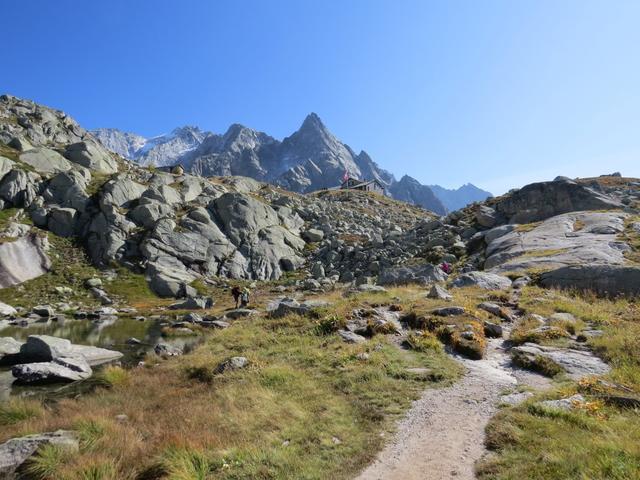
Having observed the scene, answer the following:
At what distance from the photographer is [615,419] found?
860 centimetres

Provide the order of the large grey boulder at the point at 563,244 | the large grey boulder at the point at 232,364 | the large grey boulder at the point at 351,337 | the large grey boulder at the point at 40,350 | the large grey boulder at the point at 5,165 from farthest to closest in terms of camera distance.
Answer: the large grey boulder at the point at 5,165, the large grey boulder at the point at 563,244, the large grey boulder at the point at 40,350, the large grey boulder at the point at 351,337, the large grey boulder at the point at 232,364

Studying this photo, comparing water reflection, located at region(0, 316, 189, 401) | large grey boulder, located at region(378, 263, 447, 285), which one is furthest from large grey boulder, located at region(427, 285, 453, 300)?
water reflection, located at region(0, 316, 189, 401)

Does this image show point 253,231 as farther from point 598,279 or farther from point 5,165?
point 598,279

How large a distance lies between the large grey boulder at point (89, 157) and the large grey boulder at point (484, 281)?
75.6 metres

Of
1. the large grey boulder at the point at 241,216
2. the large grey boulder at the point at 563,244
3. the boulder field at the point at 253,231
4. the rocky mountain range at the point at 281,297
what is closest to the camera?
the rocky mountain range at the point at 281,297

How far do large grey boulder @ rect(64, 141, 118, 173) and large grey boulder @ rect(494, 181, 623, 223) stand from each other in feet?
250

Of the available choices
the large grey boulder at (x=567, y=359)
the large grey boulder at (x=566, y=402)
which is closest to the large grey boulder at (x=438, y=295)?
the large grey boulder at (x=567, y=359)

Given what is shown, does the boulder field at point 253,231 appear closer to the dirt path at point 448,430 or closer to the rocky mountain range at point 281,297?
the rocky mountain range at point 281,297

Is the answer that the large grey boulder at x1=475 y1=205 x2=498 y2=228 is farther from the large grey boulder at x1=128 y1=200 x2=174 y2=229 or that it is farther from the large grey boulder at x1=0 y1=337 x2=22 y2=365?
the large grey boulder at x1=0 y1=337 x2=22 y2=365

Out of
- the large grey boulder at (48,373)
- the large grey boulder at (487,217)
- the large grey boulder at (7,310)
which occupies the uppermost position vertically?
the large grey boulder at (487,217)

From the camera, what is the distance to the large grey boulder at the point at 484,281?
2791cm

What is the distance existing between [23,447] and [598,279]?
29646mm

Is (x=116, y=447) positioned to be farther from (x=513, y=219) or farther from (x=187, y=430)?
(x=513, y=219)

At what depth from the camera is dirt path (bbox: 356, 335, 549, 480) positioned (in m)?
7.90
